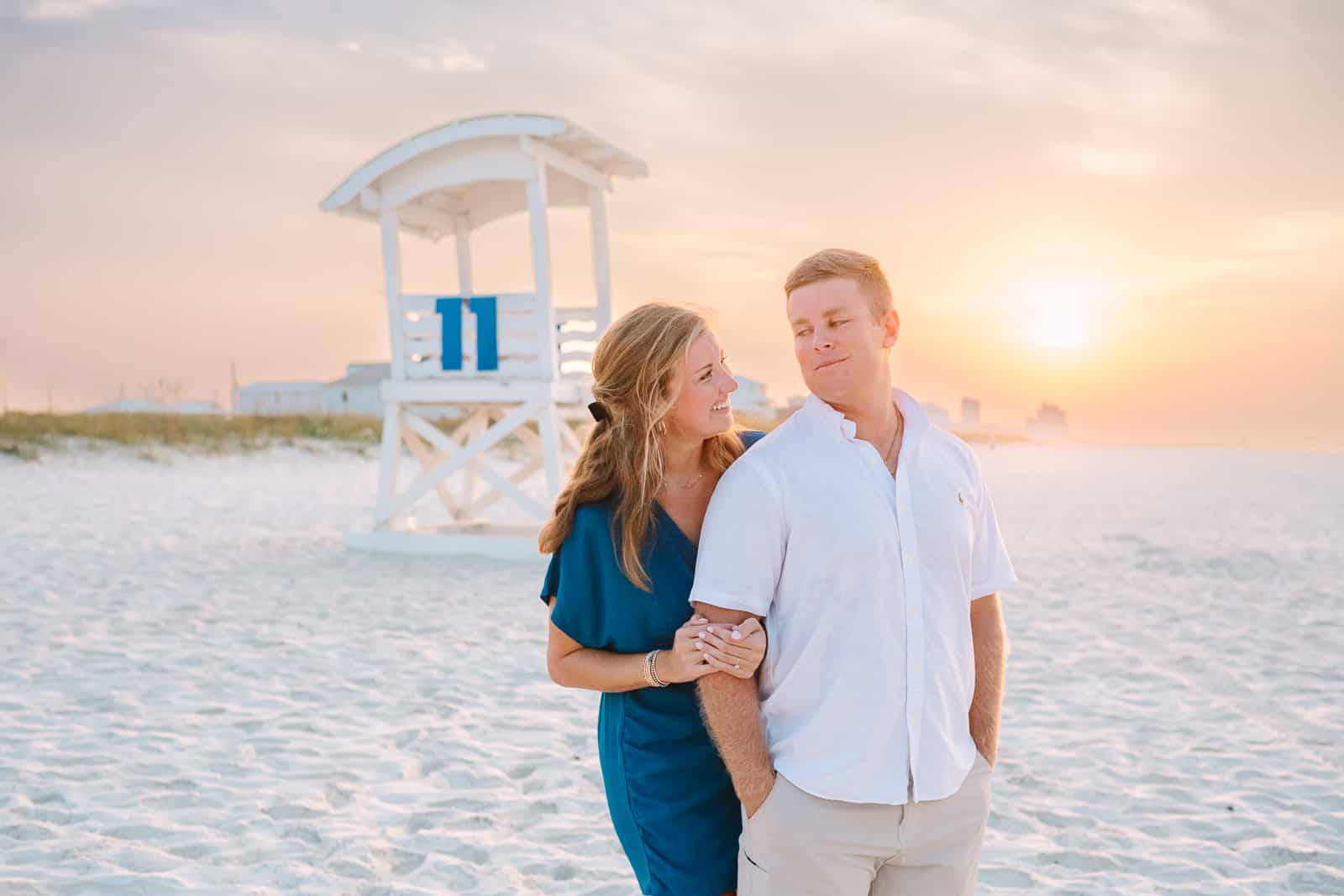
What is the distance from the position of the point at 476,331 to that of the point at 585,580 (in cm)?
879

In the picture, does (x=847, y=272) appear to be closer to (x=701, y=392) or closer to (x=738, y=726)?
(x=701, y=392)

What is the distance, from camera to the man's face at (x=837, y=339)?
1991mm

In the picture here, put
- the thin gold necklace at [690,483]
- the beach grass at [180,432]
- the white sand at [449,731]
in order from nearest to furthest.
→ 1. the thin gold necklace at [690,483]
2. the white sand at [449,731]
3. the beach grass at [180,432]

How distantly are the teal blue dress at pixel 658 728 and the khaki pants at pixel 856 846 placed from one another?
0.14m

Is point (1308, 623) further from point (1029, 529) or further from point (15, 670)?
point (15, 670)

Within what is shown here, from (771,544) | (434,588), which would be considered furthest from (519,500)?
(771,544)

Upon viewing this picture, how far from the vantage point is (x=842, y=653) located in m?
1.89

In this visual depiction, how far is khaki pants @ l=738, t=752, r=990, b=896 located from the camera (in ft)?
6.12

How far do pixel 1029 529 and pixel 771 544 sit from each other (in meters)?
13.3

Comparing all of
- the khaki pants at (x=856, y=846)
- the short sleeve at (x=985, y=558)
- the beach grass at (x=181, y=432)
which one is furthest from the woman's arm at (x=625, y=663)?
the beach grass at (x=181, y=432)

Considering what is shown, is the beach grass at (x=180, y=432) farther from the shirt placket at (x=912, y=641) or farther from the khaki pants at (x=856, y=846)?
the shirt placket at (x=912, y=641)

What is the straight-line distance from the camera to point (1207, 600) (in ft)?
29.5

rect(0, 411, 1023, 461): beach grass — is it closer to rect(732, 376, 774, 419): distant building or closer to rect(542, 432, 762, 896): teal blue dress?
rect(542, 432, 762, 896): teal blue dress

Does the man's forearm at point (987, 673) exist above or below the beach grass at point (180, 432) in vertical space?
below
